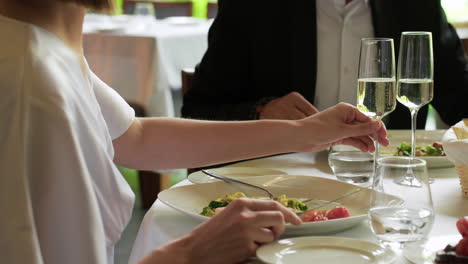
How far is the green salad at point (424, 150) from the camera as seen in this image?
5.72 ft

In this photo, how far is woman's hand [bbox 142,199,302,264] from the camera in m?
1.02

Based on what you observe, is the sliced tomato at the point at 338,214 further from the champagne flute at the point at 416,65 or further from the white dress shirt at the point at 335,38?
the white dress shirt at the point at 335,38

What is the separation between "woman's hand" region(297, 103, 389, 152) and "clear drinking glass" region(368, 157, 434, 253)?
512 millimetres

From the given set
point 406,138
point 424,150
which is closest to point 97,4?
point 424,150

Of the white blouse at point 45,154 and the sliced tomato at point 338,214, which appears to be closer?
the white blouse at point 45,154

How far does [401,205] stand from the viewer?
0.99 m

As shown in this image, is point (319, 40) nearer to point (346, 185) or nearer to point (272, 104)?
point (272, 104)

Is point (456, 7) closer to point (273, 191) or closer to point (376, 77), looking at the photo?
point (376, 77)

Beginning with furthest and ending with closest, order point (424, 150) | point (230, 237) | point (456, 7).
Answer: point (456, 7)
point (424, 150)
point (230, 237)

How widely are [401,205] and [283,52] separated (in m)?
1.54

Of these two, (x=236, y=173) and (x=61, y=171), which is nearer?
(x=61, y=171)

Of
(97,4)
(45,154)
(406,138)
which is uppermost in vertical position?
(97,4)

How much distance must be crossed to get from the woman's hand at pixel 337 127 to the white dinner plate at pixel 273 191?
0.32ft

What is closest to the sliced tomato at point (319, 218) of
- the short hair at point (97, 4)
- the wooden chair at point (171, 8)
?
the short hair at point (97, 4)
